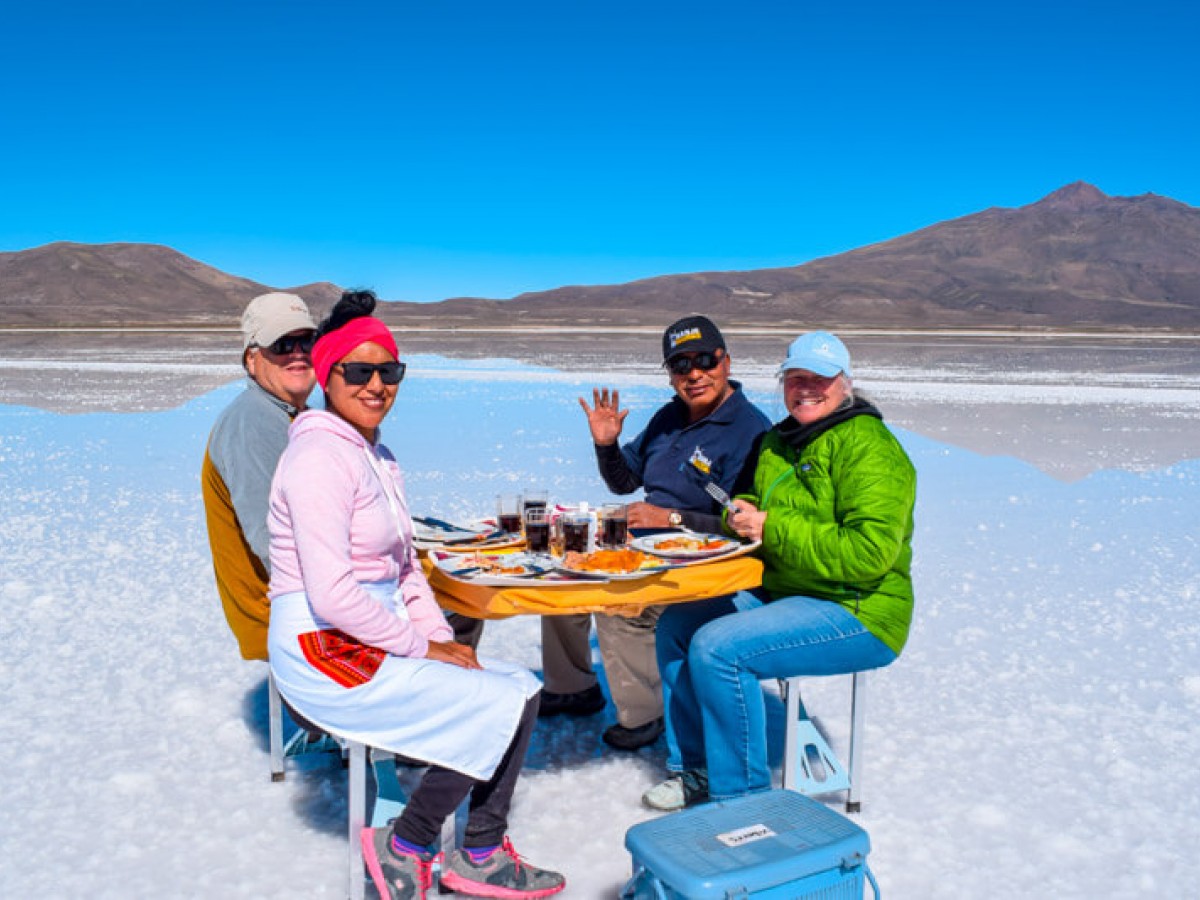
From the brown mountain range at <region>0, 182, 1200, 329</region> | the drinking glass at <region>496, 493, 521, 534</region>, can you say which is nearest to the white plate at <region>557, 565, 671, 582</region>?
the drinking glass at <region>496, 493, 521, 534</region>

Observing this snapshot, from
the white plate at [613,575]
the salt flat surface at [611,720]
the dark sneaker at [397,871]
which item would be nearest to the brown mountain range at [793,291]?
the salt flat surface at [611,720]

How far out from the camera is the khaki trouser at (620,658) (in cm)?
335

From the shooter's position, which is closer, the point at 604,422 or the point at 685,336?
the point at 685,336

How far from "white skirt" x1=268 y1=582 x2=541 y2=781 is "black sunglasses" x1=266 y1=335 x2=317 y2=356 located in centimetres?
101

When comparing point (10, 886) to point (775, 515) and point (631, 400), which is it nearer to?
point (775, 515)

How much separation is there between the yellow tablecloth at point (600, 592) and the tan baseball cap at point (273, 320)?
0.87 metres

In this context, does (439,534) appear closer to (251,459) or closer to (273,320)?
(251,459)

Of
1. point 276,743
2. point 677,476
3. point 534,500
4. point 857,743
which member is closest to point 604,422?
point 677,476

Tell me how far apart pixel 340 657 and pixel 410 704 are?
7.8 inches

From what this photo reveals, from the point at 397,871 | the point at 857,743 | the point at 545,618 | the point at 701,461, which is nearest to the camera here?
the point at 397,871

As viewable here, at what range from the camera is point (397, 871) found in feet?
8.14

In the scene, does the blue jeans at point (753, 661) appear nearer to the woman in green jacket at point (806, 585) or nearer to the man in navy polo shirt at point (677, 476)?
the woman in green jacket at point (806, 585)

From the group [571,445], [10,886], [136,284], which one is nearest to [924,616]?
[10,886]

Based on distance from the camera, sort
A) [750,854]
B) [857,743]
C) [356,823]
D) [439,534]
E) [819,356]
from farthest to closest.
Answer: [439,534], [857,743], [819,356], [356,823], [750,854]
